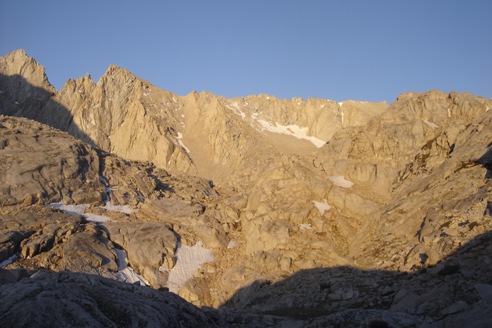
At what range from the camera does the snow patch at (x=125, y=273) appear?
39.4m

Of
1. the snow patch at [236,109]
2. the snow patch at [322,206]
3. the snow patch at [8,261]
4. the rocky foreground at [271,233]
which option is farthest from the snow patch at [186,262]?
the snow patch at [236,109]

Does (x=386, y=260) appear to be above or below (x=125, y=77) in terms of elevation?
below

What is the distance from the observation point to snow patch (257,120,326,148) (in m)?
113

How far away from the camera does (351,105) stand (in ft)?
A: 409

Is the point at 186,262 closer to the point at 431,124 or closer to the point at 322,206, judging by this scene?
the point at 322,206

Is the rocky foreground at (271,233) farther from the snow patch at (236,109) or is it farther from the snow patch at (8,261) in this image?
the snow patch at (236,109)

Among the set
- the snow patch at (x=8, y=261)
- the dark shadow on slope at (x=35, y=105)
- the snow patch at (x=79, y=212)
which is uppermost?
the dark shadow on slope at (x=35, y=105)

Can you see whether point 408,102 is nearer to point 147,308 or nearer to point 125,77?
point 147,308

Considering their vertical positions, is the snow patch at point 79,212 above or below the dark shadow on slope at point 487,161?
below

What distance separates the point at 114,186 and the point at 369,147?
2689 centimetres

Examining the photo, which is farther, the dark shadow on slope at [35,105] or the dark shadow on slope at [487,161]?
the dark shadow on slope at [35,105]

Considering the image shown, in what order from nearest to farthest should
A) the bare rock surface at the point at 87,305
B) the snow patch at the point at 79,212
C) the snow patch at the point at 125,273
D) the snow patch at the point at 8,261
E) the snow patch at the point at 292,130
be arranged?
the bare rock surface at the point at 87,305
the snow patch at the point at 8,261
the snow patch at the point at 125,273
the snow patch at the point at 79,212
the snow patch at the point at 292,130

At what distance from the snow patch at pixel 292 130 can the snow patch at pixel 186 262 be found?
67.8m

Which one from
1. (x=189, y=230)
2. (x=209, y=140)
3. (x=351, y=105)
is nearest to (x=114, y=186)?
(x=189, y=230)
